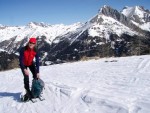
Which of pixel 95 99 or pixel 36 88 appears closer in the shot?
pixel 95 99

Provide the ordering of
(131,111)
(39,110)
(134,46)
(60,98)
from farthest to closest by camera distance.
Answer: (134,46) → (60,98) → (39,110) → (131,111)

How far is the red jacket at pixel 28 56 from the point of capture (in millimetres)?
10445

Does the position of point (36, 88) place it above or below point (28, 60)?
below

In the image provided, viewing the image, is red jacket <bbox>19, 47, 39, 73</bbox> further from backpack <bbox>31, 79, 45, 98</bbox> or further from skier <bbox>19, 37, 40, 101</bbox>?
backpack <bbox>31, 79, 45, 98</bbox>

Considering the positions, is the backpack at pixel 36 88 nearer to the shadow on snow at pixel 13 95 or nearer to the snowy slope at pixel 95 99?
the snowy slope at pixel 95 99

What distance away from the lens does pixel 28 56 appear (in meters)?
10.6

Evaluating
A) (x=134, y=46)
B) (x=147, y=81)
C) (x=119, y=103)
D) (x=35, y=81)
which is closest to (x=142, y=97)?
(x=119, y=103)

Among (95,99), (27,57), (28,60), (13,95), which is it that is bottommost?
(13,95)

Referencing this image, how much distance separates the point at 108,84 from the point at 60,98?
7.59ft

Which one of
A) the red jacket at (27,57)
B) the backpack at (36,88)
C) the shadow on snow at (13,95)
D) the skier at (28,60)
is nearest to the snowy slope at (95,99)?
the shadow on snow at (13,95)

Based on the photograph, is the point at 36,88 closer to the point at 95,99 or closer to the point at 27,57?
the point at 27,57

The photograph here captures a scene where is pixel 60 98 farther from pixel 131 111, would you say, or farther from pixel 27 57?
pixel 131 111

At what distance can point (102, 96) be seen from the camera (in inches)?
362

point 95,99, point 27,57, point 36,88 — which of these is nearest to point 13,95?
point 36,88
